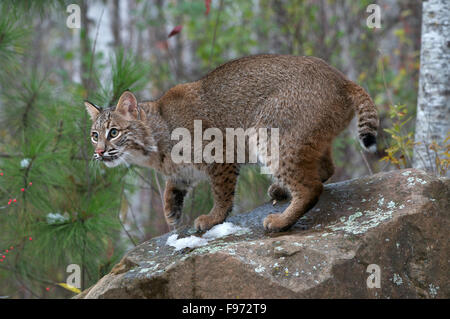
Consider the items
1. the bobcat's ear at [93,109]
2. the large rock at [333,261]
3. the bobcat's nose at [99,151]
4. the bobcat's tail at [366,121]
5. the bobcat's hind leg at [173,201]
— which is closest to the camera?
the large rock at [333,261]

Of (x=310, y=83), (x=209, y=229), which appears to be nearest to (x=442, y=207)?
(x=310, y=83)

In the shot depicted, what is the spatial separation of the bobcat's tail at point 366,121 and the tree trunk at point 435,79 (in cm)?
154

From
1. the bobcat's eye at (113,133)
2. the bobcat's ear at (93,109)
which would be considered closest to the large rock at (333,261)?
the bobcat's eye at (113,133)

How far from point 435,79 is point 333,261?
3084mm

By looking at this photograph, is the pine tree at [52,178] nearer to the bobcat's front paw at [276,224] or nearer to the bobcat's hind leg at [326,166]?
the bobcat's front paw at [276,224]

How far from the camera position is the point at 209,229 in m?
4.28

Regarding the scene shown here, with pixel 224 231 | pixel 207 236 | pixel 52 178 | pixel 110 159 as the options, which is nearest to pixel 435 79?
pixel 224 231

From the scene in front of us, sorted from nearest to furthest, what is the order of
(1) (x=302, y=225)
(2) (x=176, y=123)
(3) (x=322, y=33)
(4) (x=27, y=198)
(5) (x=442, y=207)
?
1. (5) (x=442, y=207)
2. (1) (x=302, y=225)
3. (2) (x=176, y=123)
4. (4) (x=27, y=198)
5. (3) (x=322, y=33)

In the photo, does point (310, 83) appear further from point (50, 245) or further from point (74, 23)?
point (50, 245)

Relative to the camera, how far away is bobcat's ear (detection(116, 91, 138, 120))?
4395mm

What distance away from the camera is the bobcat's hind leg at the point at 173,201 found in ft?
15.9

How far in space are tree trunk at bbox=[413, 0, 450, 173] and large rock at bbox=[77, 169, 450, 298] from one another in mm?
1753

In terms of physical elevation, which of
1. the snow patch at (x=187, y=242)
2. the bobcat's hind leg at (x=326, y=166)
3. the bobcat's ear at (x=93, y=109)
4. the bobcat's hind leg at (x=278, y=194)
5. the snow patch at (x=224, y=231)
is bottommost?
the snow patch at (x=187, y=242)

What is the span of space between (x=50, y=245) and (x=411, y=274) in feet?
11.0
